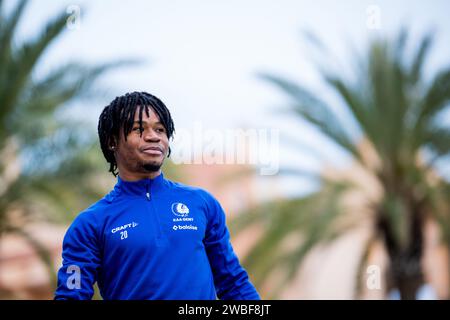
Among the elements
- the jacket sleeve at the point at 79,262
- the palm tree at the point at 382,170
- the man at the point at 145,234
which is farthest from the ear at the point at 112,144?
the palm tree at the point at 382,170

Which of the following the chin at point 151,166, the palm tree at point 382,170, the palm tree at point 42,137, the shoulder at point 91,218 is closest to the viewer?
the shoulder at point 91,218

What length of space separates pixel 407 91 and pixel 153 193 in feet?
31.8

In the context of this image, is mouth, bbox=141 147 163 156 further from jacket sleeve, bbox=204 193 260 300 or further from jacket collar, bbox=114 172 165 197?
jacket sleeve, bbox=204 193 260 300

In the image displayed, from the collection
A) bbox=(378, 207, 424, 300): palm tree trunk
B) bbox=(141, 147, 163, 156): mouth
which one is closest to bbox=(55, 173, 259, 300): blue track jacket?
bbox=(141, 147, 163, 156): mouth

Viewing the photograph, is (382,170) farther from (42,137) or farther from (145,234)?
(145,234)

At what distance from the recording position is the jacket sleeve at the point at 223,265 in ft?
9.96

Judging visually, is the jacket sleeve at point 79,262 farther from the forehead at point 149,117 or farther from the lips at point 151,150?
the forehead at point 149,117

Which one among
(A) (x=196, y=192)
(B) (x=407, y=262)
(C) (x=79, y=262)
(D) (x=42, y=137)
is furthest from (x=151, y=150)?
(B) (x=407, y=262)

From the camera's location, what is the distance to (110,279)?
2.90 m

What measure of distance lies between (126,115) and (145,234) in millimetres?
512

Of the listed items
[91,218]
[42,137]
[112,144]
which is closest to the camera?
[91,218]

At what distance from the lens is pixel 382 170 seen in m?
12.4

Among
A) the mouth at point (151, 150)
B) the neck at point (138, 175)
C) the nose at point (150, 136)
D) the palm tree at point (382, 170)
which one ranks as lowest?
the neck at point (138, 175)
